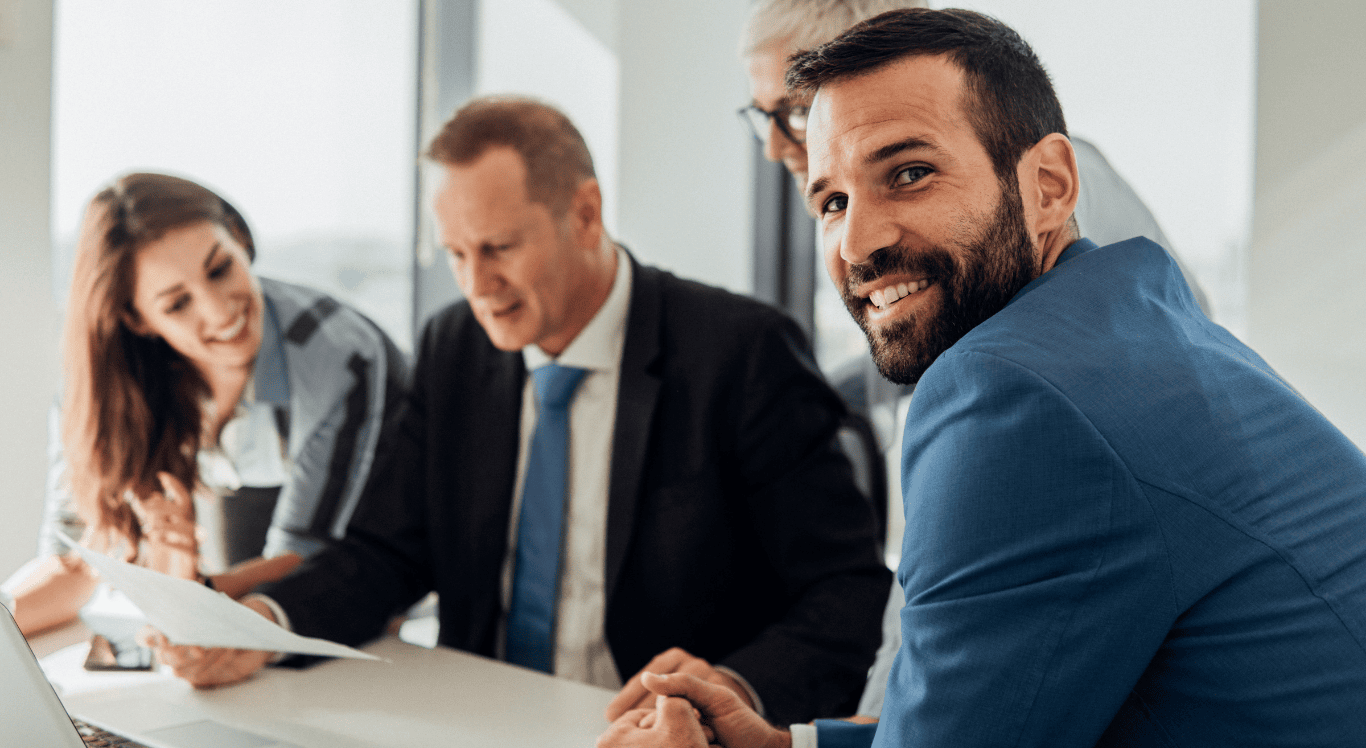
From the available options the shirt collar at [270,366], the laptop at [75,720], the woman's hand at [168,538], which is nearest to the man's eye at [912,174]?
the laptop at [75,720]

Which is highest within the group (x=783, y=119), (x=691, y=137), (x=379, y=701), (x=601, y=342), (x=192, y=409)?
(x=691, y=137)

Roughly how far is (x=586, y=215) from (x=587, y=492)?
0.48 m

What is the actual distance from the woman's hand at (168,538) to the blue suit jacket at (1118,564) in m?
1.22

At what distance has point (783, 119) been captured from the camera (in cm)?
151

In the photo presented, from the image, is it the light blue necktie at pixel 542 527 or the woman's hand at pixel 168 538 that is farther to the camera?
the light blue necktie at pixel 542 527

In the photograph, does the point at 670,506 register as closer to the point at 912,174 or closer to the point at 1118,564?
the point at 912,174

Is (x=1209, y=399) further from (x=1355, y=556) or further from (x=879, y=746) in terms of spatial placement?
(x=879, y=746)

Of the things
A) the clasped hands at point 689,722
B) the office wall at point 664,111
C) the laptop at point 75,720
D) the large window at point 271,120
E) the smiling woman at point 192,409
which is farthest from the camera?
the office wall at point 664,111

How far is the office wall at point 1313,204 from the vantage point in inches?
67.1

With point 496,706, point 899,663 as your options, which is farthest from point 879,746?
point 496,706

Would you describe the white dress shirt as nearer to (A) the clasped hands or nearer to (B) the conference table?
(B) the conference table

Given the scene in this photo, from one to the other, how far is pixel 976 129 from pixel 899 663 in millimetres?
435

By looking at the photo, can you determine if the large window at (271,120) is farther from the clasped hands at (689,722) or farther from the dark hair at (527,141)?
the clasped hands at (689,722)

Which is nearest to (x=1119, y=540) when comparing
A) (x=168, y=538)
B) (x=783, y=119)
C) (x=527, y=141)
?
(x=783, y=119)
